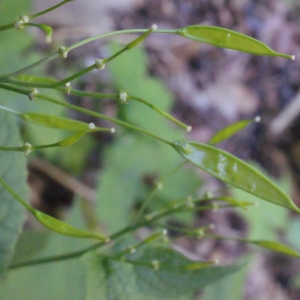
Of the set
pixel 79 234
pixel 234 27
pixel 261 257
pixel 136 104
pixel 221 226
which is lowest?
pixel 79 234

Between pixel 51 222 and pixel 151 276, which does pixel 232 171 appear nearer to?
pixel 51 222

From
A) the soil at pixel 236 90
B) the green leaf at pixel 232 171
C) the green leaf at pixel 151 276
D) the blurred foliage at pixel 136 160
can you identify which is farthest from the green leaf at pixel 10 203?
the soil at pixel 236 90

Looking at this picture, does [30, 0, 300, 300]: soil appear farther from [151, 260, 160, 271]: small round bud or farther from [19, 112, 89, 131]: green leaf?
[19, 112, 89, 131]: green leaf

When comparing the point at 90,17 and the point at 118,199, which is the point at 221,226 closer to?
the point at 118,199

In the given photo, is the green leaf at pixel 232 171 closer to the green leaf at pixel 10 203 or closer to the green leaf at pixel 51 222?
the green leaf at pixel 51 222

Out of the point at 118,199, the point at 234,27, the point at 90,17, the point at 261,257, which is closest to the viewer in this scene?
the point at 118,199

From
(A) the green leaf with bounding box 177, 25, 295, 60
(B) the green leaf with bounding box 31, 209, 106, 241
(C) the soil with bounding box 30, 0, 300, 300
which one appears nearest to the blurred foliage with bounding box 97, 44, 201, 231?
(C) the soil with bounding box 30, 0, 300, 300

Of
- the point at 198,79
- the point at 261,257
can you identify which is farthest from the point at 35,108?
the point at 261,257

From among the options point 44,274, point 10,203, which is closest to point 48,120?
point 10,203
